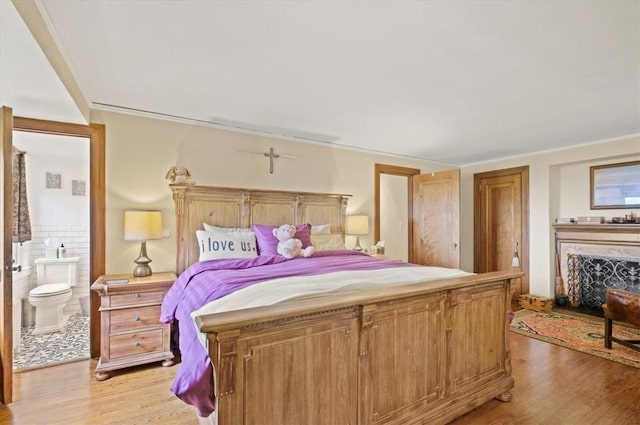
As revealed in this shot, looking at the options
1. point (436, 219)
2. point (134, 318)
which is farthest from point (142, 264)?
point (436, 219)

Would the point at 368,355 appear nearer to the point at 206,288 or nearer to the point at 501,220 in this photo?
the point at 206,288

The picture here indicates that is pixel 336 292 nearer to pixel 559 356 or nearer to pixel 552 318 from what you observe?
pixel 559 356

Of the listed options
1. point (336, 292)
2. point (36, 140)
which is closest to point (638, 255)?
Result: point (336, 292)

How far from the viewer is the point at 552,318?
4.16 meters

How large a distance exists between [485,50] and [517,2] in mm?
456

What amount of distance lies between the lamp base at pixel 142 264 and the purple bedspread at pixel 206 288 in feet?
1.40

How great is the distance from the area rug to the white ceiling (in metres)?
2.36

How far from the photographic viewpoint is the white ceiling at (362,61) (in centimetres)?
170

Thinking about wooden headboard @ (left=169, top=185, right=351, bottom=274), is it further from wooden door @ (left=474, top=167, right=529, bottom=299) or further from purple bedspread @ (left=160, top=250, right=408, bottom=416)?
wooden door @ (left=474, top=167, right=529, bottom=299)

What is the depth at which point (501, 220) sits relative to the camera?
5.49 metres

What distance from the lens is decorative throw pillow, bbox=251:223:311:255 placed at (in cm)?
335

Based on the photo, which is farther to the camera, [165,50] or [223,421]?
[165,50]

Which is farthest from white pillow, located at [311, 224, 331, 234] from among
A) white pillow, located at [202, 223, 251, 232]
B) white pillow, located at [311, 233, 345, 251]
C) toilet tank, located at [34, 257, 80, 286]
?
toilet tank, located at [34, 257, 80, 286]

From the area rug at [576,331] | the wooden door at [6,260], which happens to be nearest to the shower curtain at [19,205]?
the wooden door at [6,260]
